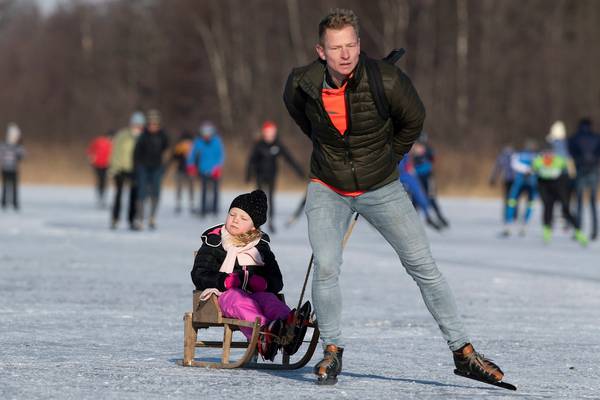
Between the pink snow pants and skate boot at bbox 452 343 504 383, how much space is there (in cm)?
95

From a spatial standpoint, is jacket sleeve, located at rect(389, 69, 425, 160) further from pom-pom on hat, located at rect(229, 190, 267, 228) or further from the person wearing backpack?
the person wearing backpack

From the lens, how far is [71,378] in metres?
6.84

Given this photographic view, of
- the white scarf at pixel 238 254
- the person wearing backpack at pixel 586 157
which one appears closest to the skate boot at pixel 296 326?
the white scarf at pixel 238 254

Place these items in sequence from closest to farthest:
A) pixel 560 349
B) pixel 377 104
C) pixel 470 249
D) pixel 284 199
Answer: pixel 377 104
pixel 560 349
pixel 470 249
pixel 284 199

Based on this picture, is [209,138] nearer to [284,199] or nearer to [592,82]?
[284,199]

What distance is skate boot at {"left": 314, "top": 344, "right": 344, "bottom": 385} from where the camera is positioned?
263 inches

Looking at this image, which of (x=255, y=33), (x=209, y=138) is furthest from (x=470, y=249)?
(x=255, y=33)

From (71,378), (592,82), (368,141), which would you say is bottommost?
(71,378)

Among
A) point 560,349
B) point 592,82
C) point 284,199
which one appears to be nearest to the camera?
point 560,349

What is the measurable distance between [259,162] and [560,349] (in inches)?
572

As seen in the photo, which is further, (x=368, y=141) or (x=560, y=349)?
(x=560, y=349)

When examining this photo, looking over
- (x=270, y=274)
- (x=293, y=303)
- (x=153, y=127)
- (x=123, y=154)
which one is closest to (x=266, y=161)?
(x=153, y=127)

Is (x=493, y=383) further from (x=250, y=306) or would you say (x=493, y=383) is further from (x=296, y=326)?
(x=250, y=306)

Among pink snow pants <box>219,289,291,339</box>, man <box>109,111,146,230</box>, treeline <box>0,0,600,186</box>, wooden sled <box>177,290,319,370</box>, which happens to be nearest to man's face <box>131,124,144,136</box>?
man <box>109,111,146,230</box>
